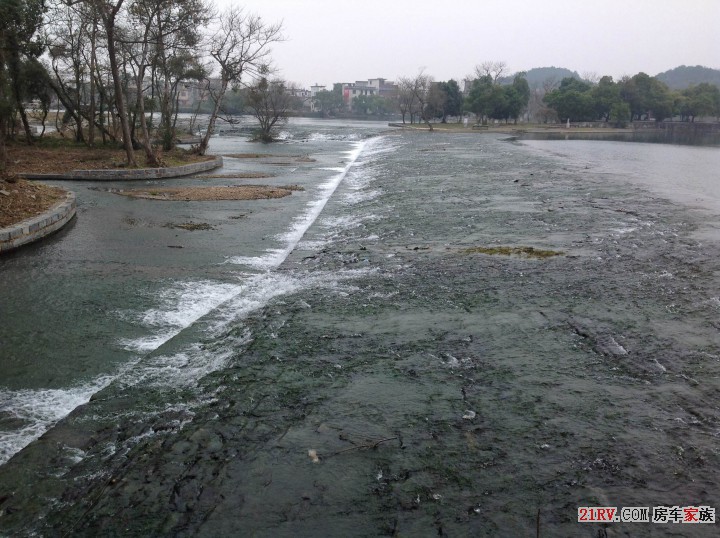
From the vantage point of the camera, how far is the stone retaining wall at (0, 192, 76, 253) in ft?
30.4

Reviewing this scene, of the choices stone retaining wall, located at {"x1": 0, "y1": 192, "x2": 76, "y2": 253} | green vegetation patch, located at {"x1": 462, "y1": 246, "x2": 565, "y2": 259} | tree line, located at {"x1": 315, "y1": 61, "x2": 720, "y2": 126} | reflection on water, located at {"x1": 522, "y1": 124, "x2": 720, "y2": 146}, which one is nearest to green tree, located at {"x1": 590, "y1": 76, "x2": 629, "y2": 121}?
tree line, located at {"x1": 315, "y1": 61, "x2": 720, "y2": 126}

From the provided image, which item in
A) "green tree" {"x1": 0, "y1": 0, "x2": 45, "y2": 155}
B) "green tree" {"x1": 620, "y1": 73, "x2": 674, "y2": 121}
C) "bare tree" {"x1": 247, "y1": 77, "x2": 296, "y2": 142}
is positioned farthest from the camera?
"green tree" {"x1": 620, "y1": 73, "x2": 674, "y2": 121}

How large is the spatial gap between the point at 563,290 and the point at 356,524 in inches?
194

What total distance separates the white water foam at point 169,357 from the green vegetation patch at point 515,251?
3.20 meters

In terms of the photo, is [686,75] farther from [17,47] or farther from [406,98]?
[17,47]

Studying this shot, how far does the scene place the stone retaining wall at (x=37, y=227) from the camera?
9.27 m

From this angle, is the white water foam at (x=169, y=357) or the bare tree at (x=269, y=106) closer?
the white water foam at (x=169, y=357)

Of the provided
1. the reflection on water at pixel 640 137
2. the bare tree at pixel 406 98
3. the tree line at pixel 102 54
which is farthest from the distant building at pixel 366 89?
the tree line at pixel 102 54

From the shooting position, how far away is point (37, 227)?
10.2 meters

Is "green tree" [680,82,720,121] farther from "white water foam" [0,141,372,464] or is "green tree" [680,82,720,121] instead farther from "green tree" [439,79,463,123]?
"white water foam" [0,141,372,464]

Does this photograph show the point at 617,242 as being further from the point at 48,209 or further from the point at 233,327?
the point at 48,209

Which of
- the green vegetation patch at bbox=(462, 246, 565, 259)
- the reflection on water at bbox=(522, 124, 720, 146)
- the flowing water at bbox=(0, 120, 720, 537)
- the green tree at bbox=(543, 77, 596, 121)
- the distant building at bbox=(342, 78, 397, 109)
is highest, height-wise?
the distant building at bbox=(342, 78, 397, 109)

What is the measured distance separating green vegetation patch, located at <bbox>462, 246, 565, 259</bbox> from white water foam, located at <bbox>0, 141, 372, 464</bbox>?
10.5 ft

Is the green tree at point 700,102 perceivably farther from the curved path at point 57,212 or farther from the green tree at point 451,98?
the curved path at point 57,212
